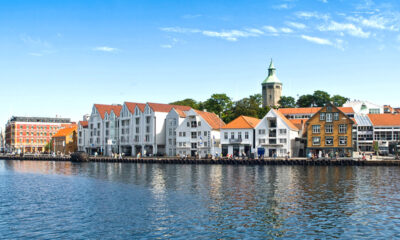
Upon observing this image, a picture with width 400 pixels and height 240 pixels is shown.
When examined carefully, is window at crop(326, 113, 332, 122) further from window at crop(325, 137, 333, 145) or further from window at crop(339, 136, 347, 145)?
window at crop(339, 136, 347, 145)

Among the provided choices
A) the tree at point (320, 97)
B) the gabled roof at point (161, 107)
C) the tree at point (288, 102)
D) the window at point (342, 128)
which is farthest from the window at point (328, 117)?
the tree at point (288, 102)

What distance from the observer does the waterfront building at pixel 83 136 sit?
157750 millimetres

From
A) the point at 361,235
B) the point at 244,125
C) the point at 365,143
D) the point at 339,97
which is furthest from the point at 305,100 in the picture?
the point at 361,235

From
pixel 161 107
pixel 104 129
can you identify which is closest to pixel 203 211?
pixel 161 107

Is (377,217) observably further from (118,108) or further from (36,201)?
(118,108)

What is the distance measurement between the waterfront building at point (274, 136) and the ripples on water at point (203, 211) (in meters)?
54.1

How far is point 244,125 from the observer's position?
113 m

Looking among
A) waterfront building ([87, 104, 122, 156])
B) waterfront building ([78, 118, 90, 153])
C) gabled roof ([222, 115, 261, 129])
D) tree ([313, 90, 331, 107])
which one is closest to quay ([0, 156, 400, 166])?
gabled roof ([222, 115, 261, 129])

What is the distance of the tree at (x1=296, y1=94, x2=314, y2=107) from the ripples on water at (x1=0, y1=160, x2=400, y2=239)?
121898 mm

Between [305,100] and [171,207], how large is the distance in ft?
480

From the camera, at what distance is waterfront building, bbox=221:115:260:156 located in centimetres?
11200

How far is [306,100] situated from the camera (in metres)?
175

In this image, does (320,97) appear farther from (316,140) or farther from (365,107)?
(316,140)

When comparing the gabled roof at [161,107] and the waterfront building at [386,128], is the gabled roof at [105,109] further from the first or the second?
the waterfront building at [386,128]
